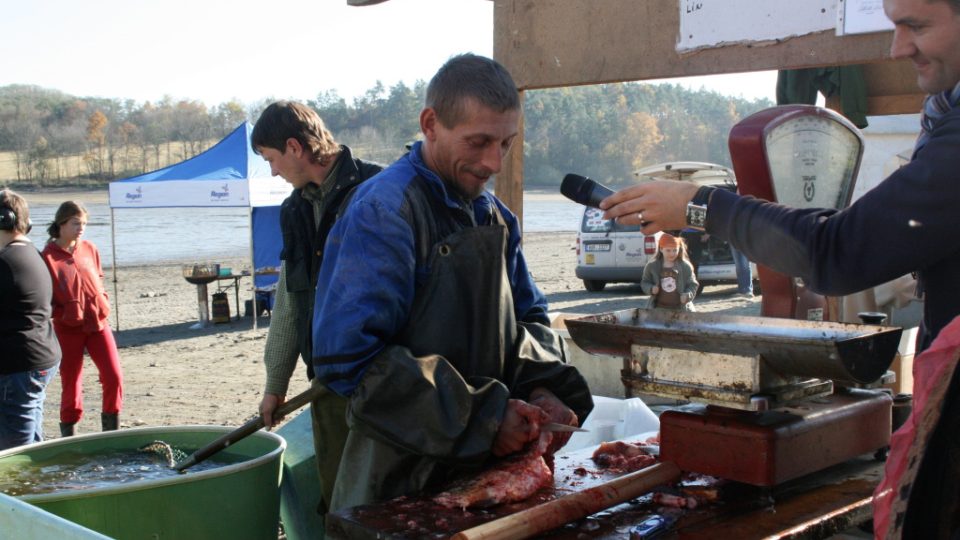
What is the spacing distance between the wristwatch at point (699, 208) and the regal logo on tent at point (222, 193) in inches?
458

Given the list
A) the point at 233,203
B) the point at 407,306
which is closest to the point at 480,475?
the point at 407,306

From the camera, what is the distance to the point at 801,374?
85.4 inches

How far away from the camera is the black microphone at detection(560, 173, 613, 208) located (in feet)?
7.91

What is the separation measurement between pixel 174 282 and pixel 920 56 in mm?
21328

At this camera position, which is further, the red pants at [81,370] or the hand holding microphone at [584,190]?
the red pants at [81,370]

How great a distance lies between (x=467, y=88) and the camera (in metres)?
2.37

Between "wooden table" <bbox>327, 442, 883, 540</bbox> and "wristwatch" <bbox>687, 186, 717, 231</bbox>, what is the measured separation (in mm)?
715

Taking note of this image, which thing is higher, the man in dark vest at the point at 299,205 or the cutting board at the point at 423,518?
the man in dark vest at the point at 299,205

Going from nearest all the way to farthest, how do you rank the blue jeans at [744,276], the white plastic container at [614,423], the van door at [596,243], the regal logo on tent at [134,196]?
the white plastic container at [614,423] → the regal logo on tent at [134,196] → the blue jeans at [744,276] → the van door at [596,243]

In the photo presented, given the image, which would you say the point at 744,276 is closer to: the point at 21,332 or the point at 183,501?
the point at 21,332

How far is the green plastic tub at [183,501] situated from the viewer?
3043mm

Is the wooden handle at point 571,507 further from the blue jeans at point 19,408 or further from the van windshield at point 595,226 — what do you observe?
the van windshield at point 595,226

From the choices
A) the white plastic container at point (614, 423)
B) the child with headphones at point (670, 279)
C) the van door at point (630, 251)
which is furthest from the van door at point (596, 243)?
the white plastic container at point (614, 423)

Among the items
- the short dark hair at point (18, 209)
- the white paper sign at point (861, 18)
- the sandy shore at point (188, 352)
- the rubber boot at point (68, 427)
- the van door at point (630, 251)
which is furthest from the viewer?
the van door at point (630, 251)
